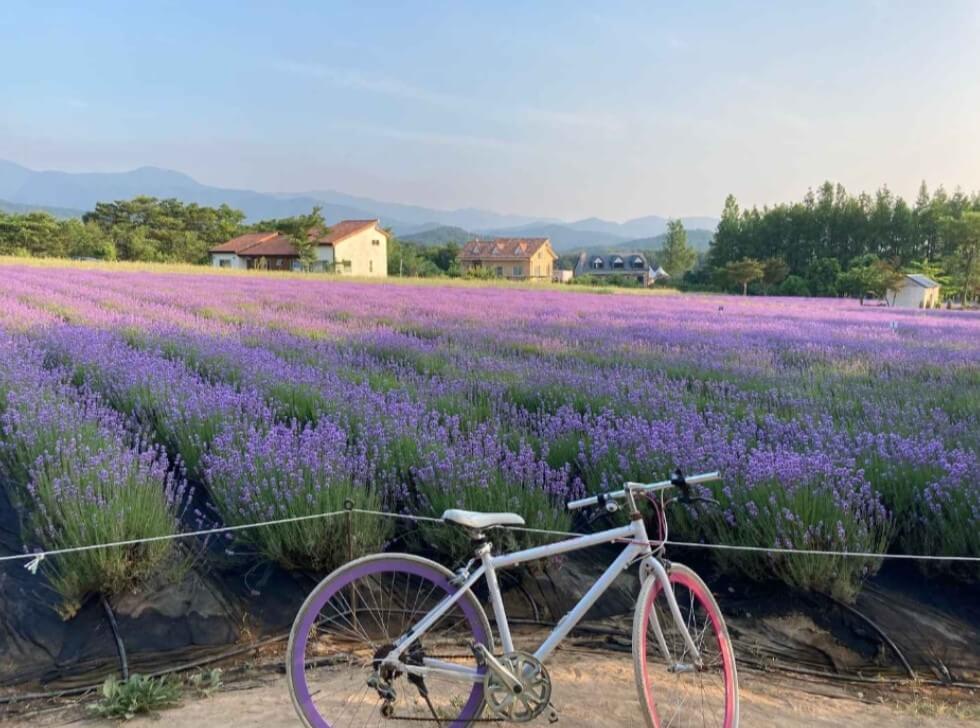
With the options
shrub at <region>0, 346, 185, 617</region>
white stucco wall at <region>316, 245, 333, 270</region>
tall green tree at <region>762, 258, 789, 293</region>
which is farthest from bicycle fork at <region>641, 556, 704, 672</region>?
tall green tree at <region>762, 258, 789, 293</region>

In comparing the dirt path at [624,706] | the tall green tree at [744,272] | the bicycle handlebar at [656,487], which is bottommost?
the dirt path at [624,706]

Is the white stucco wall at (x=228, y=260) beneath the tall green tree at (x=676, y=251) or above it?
beneath

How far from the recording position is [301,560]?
2934 millimetres

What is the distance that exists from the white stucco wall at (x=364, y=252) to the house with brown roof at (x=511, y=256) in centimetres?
1399

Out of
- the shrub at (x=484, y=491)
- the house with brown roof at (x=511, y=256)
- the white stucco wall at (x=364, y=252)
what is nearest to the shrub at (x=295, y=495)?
the shrub at (x=484, y=491)

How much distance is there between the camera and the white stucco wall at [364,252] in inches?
2095

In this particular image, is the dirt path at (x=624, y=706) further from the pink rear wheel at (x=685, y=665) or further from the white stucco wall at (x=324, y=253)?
the white stucco wall at (x=324, y=253)

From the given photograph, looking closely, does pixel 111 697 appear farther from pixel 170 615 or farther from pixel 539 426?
pixel 539 426

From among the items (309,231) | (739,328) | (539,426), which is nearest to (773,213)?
(309,231)

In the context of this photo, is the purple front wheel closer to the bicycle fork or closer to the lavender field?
the lavender field

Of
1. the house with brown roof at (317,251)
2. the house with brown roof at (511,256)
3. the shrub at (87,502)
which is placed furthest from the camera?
the house with brown roof at (511,256)

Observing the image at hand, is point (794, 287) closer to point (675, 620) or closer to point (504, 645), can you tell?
point (675, 620)

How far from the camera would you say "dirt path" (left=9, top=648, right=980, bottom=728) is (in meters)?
2.14

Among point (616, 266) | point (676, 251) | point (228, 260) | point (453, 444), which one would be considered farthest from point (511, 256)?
point (453, 444)
